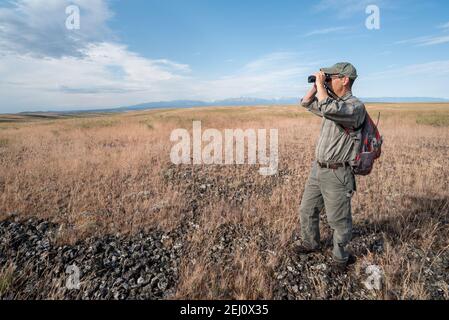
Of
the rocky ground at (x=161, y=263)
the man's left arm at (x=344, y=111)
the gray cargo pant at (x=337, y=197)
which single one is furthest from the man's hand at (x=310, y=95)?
the rocky ground at (x=161, y=263)

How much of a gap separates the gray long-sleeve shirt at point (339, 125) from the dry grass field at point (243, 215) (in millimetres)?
1615

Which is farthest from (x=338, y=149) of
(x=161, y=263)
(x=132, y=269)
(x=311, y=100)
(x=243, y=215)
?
(x=132, y=269)

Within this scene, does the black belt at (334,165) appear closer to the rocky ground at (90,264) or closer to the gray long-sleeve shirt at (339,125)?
the gray long-sleeve shirt at (339,125)

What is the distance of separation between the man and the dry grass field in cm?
71

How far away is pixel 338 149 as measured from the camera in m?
3.21

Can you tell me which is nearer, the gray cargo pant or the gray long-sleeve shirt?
the gray long-sleeve shirt

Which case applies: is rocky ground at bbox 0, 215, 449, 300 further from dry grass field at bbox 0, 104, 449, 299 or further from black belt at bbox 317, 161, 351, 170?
black belt at bbox 317, 161, 351, 170

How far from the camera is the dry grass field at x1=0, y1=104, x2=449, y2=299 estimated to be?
10.5 feet

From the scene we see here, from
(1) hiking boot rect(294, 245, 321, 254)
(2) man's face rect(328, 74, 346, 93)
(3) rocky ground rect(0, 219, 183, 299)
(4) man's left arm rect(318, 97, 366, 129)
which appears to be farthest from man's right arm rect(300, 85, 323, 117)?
(3) rocky ground rect(0, 219, 183, 299)

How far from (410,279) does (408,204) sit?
2.73 meters

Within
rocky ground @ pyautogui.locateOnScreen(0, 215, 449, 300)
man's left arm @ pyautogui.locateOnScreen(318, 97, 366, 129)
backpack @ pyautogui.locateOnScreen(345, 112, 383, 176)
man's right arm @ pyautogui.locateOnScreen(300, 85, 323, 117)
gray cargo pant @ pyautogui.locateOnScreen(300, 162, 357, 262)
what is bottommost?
rocky ground @ pyautogui.locateOnScreen(0, 215, 449, 300)

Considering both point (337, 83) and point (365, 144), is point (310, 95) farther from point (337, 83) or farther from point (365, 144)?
point (365, 144)

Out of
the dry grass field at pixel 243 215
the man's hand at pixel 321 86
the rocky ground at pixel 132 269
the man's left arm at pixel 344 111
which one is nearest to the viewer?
the man's left arm at pixel 344 111

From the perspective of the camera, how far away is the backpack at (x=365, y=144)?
10.1ft
